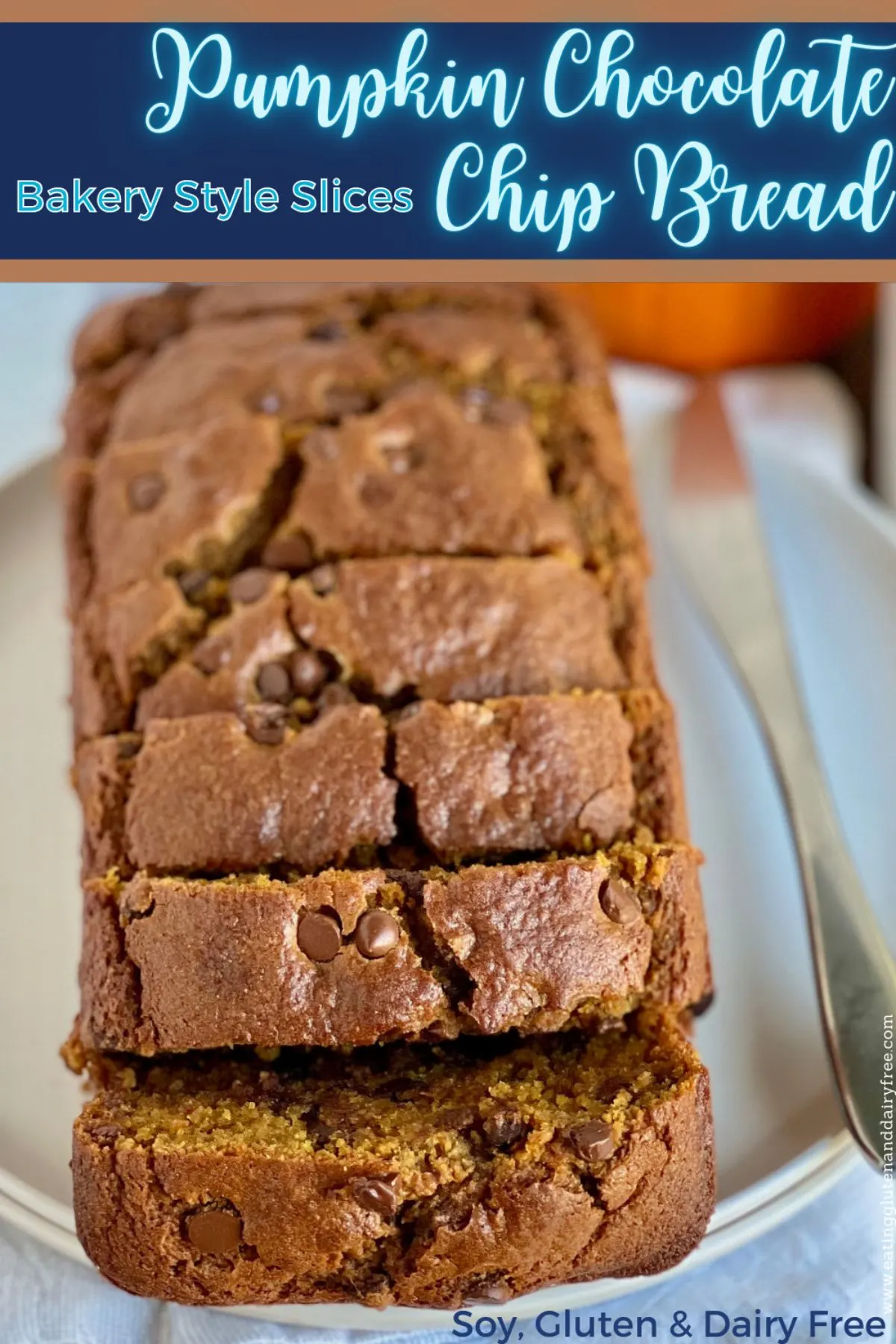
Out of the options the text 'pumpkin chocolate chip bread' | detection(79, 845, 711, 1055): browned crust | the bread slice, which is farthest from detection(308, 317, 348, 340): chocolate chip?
the bread slice

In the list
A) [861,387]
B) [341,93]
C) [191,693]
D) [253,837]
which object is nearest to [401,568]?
[191,693]

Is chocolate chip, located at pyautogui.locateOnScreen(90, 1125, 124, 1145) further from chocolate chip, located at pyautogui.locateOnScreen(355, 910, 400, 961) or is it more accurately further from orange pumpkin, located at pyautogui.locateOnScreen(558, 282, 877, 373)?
orange pumpkin, located at pyautogui.locateOnScreen(558, 282, 877, 373)

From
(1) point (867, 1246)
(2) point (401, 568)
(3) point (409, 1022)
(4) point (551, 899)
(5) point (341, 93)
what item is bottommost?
(1) point (867, 1246)

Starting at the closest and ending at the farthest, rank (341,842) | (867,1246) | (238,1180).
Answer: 1. (238,1180)
2. (341,842)
3. (867,1246)

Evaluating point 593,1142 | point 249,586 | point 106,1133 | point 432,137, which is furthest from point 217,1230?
point 432,137

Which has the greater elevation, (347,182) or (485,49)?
(485,49)

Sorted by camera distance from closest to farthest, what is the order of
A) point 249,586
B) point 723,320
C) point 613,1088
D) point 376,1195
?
point 376,1195
point 613,1088
point 249,586
point 723,320

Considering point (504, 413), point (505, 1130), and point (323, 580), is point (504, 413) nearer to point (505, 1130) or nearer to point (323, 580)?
point (323, 580)

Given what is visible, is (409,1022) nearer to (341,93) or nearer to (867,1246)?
(867,1246)
